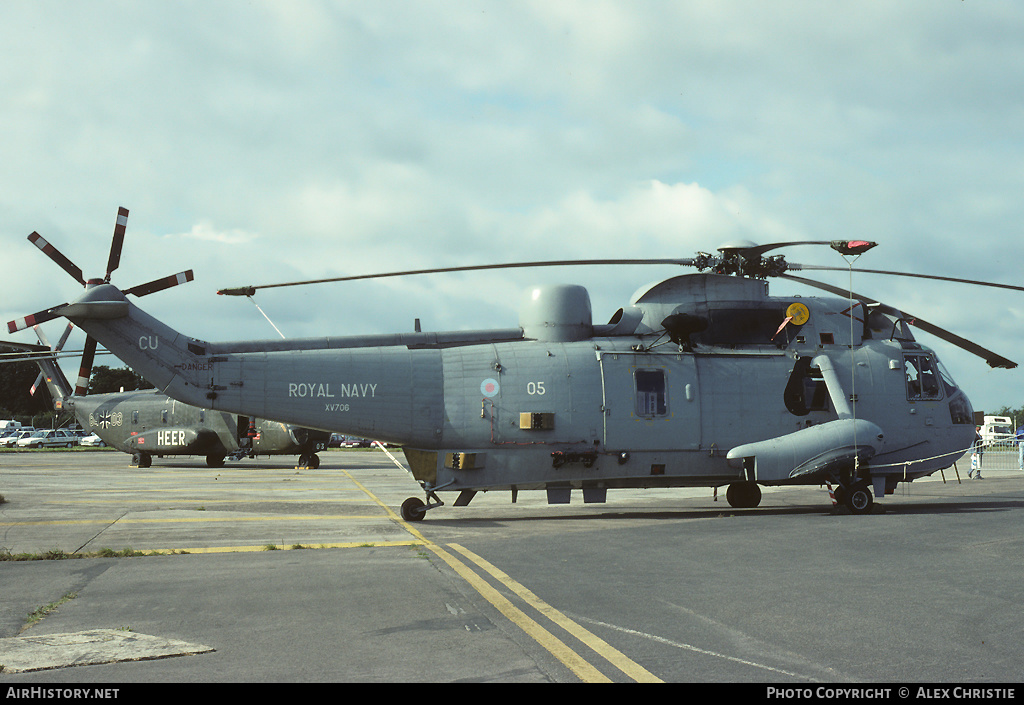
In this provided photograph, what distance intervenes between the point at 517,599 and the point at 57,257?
1548 centimetres

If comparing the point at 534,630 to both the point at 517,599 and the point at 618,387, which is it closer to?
the point at 517,599

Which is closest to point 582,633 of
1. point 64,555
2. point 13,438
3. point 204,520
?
point 64,555

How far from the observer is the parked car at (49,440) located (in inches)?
2901

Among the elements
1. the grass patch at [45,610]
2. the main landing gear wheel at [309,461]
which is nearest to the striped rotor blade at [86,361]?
the grass patch at [45,610]

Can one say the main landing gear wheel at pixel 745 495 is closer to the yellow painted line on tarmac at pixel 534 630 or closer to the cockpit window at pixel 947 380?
the cockpit window at pixel 947 380

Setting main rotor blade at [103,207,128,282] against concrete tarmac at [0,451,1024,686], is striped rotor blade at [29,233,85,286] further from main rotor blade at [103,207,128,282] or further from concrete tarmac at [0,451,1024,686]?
concrete tarmac at [0,451,1024,686]

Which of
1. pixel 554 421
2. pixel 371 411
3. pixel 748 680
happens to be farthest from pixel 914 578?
pixel 371 411

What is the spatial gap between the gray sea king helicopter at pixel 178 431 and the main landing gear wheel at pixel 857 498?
2544 centimetres

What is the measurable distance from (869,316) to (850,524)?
21.0 feet

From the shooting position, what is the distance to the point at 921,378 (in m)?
18.1

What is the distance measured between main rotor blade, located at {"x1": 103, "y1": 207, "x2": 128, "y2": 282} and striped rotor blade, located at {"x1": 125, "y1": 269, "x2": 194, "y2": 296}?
2.56ft

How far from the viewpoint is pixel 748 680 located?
16.6 feet
